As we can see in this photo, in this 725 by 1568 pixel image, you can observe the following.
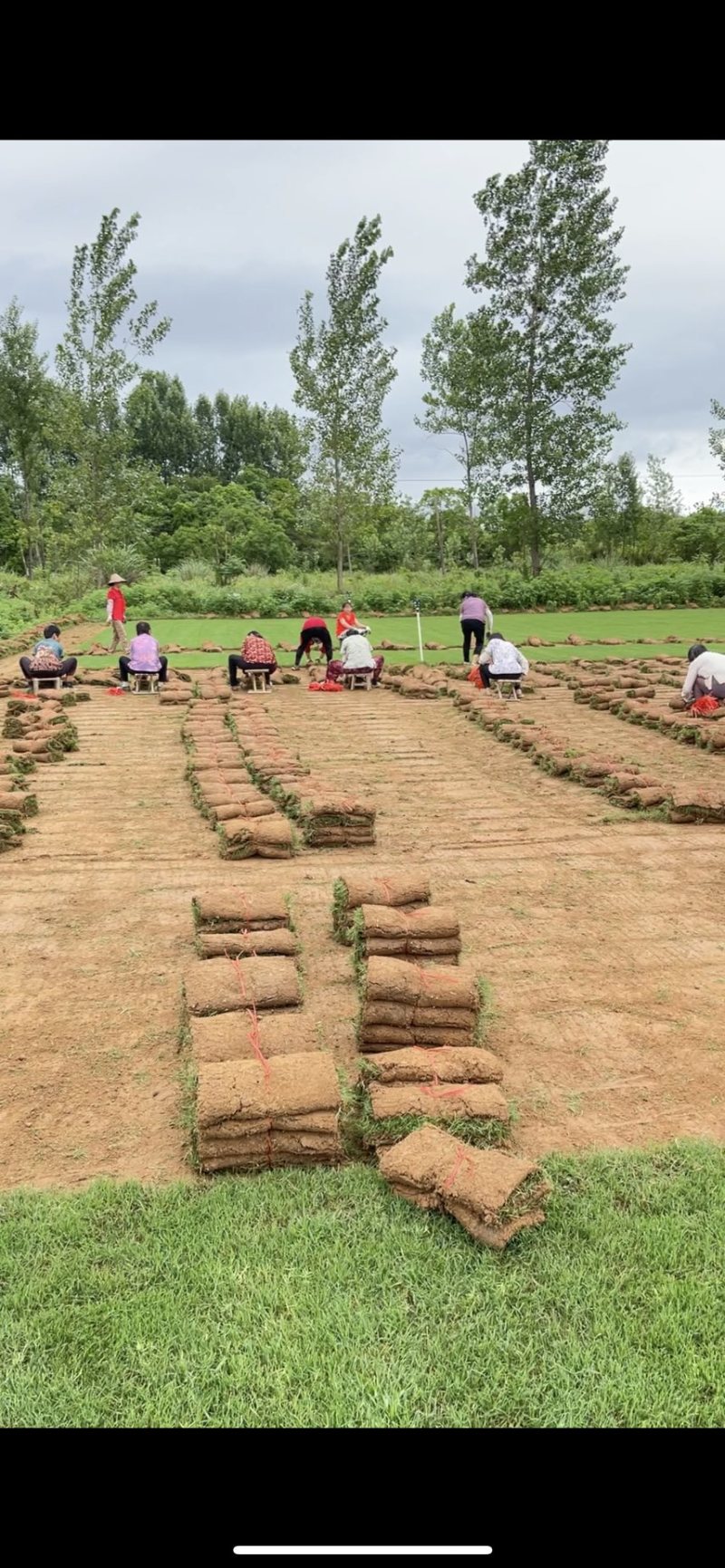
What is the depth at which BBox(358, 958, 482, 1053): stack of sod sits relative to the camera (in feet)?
16.2

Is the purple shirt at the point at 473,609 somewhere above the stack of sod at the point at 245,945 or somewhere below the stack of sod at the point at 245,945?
above

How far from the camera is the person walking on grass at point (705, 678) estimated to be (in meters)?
14.0

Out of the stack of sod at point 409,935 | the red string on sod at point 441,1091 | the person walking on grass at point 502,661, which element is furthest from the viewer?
the person walking on grass at point 502,661

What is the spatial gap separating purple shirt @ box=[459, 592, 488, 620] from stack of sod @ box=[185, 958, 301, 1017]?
1431 centimetres

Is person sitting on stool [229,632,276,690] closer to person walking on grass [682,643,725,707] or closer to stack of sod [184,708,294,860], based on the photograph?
stack of sod [184,708,294,860]

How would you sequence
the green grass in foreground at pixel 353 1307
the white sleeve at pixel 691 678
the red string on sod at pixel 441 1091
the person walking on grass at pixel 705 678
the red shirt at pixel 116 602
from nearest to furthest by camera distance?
1. the green grass in foreground at pixel 353 1307
2. the red string on sod at pixel 441 1091
3. the person walking on grass at pixel 705 678
4. the white sleeve at pixel 691 678
5. the red shirt at pixel 116 602

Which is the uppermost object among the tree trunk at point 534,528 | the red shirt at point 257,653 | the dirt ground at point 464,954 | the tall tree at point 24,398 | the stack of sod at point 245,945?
the tall tree at point 24,398

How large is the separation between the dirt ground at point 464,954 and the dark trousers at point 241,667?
19.2 ft

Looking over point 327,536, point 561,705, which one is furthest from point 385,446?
point 561,705

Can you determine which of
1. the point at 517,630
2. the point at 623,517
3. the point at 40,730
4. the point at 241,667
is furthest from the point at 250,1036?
the point at 623,517

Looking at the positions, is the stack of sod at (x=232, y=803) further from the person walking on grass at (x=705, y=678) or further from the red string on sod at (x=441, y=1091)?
the person walking on grass at (x=705, y=678)

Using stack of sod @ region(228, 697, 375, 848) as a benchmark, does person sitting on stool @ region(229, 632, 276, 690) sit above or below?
above

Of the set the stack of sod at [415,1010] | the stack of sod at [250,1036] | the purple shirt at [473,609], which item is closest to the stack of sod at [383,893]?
the stack of sod at [415,1010]

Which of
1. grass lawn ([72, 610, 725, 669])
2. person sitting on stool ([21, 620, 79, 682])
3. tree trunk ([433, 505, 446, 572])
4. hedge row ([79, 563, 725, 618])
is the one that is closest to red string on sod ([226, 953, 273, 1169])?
person sitting on stool ([21, 620, 79, 682])
